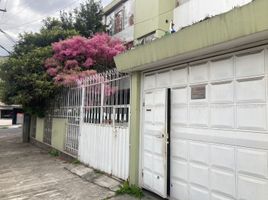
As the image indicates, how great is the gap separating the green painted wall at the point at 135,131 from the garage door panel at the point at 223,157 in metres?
2.05

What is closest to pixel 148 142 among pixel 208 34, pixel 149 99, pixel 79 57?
pixel 149 99

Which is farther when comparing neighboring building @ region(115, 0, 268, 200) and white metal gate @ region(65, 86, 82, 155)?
white metal gate @ region(65, 86, 82, 155)

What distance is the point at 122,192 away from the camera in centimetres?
563

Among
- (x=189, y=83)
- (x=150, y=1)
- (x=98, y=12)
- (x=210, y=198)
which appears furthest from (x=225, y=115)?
(x=98, y=12)

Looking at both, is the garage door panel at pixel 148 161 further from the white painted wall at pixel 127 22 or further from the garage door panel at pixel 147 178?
the white painted wall at pixel 127 22

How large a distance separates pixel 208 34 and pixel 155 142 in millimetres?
2440

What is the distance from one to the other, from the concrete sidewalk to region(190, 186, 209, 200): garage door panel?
3.55 feet

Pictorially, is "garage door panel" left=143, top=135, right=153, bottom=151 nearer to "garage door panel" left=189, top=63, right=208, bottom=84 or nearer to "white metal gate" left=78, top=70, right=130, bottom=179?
"white metal gate" left=78, top=70, right=130, bottom=179

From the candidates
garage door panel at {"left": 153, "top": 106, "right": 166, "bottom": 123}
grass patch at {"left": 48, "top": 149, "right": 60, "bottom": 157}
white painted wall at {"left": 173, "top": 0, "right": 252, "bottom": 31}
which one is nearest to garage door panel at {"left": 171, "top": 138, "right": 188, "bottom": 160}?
garage door panel at {"left": 153, "top": 106, "right": 166, "bottom": 123}

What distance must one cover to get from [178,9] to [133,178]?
10.0 meters

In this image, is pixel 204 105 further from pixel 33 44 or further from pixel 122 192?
pixel 33 44

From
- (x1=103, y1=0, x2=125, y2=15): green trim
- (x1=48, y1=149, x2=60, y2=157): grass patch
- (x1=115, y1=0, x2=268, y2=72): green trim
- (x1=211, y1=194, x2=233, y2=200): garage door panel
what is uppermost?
(x1=103, y1=0, x2=125, y2=15): green trim

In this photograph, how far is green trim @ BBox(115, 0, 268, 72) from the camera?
3223mm

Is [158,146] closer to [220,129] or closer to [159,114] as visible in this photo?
[159,114]
